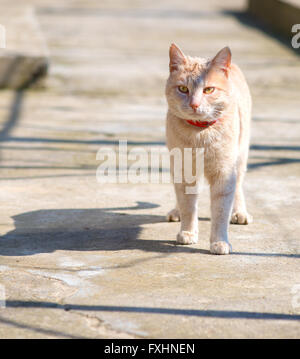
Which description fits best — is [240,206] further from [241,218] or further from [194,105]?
[194,105]

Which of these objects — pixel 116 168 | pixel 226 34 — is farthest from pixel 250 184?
pixel 226 34

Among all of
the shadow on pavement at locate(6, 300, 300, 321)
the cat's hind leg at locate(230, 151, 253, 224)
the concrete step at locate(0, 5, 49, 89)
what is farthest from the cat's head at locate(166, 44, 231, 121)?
the concrete step at locate(0, 5, 49, 89)

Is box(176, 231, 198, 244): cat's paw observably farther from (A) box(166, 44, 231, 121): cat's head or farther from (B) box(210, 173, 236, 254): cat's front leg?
(A) box(166, 44, 231, 121): cat's head

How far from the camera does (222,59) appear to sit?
3.70 meters

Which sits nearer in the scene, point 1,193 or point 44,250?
point 44,250

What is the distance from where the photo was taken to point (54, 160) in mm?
5629

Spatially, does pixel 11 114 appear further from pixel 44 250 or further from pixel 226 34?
pixel 226 34

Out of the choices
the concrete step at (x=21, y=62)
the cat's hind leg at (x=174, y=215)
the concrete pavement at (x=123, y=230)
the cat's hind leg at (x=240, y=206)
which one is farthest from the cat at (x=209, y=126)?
the concrete step at (x=21, y=62)

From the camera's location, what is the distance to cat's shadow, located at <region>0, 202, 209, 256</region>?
386cm

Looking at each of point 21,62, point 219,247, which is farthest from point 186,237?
point 21,62

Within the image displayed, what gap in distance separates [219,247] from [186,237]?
244 mm

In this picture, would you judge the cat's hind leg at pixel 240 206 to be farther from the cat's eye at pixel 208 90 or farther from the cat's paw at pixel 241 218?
the cat's eye at pixel 208 90

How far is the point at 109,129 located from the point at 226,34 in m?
7.03

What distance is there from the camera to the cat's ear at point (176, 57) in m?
3.74
